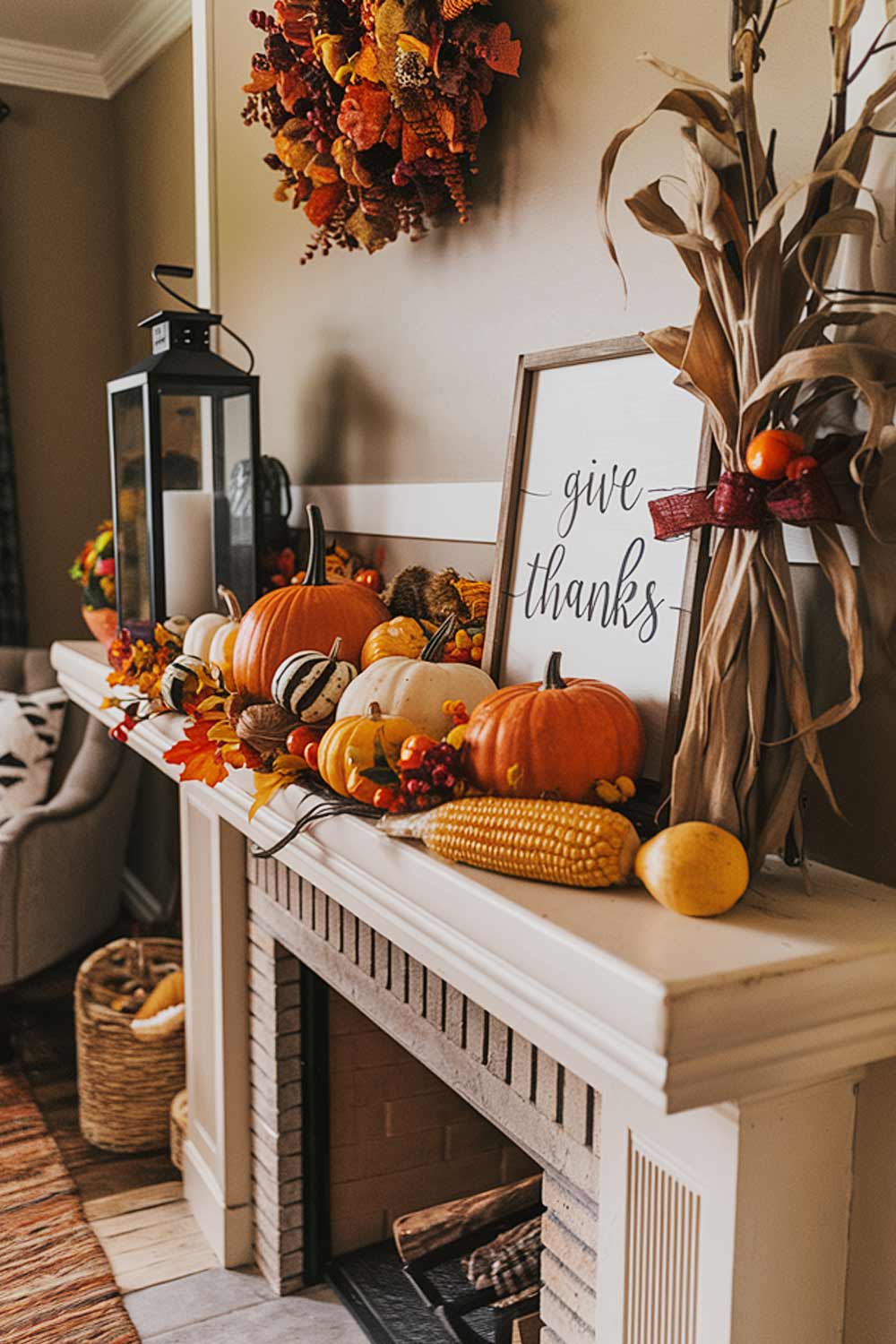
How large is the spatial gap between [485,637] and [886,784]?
49cm

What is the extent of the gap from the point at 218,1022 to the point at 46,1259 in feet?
1.78

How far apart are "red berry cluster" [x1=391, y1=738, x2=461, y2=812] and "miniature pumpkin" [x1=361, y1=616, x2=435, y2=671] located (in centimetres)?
31

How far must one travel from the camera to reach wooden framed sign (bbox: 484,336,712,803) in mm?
1079

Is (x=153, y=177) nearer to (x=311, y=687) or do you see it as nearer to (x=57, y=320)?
(x=57, y=320)

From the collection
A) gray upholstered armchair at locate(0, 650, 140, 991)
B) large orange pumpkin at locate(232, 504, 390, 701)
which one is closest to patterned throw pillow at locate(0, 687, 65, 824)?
gray upholstered armchair at locate(0, 650, 140, 991)

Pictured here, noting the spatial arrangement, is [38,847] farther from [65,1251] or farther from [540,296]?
[540,296]

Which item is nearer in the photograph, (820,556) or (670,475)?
(820,556)

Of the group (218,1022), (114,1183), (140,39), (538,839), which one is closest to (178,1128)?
(114,1183)

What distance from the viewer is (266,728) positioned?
4.20 feet

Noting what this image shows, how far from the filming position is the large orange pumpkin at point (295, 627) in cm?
144

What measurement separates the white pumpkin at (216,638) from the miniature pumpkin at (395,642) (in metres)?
0.24

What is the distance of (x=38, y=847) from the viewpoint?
2.85m

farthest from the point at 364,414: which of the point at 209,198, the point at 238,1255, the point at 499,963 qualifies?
the point at 238,1255

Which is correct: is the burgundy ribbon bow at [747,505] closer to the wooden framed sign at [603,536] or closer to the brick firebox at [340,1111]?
the wooden framed sign at [603,536]
